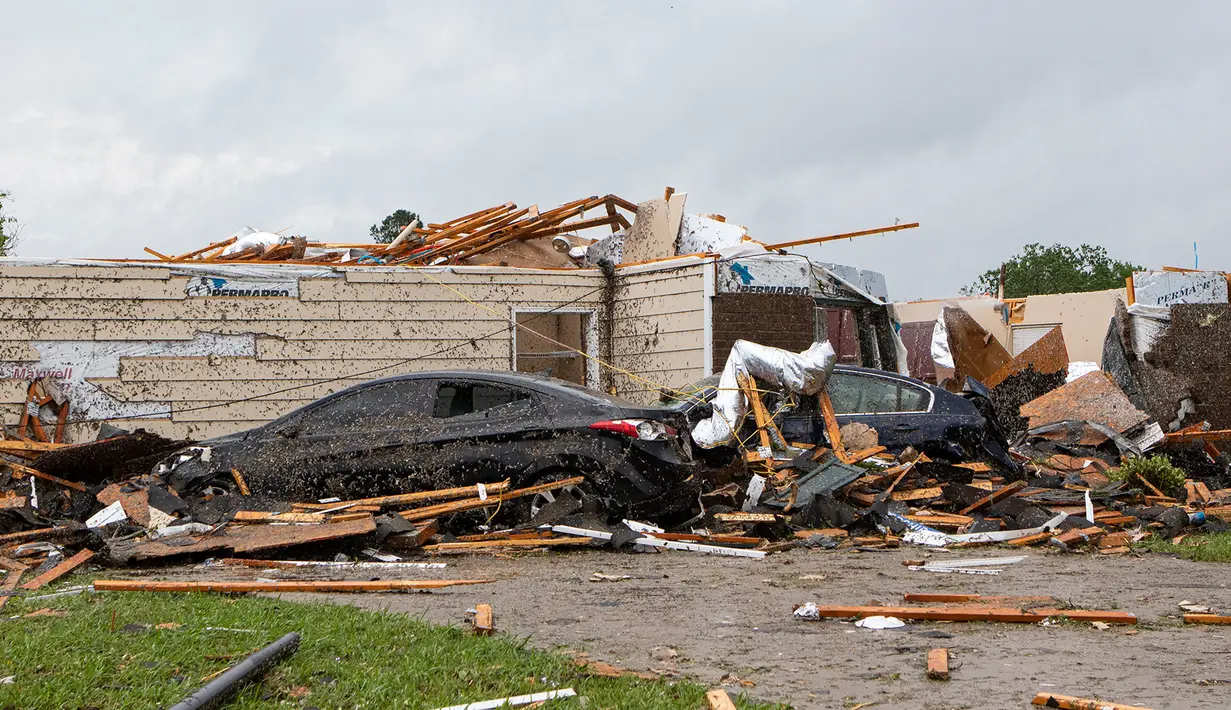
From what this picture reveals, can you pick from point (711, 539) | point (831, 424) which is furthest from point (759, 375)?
point (711, 539)

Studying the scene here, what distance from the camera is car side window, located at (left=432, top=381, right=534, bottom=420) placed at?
977cm

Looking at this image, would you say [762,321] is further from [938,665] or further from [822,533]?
[938,665]

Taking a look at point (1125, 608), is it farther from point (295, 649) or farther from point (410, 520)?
point (410, 520)

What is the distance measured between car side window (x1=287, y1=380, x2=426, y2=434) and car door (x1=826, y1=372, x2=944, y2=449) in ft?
15.5

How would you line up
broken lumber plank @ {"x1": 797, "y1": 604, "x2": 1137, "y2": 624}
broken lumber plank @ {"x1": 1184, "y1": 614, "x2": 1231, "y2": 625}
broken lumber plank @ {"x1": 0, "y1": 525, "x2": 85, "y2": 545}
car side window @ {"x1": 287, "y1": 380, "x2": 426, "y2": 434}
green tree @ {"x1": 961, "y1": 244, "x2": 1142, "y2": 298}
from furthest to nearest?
1. green tree @ {"x1": 961, "y1": 244, "x2": 1142, "y2": 298}
2. car side window @ {"x1": 287, "y1": 380, "x2": 426, "y2": 434}
3. broken lumber plank @ {"x1": 0, "y1": 525, "x2": 85, "y2": 545}
4. broken lumber plank @ {"x1": 1184, "y1": 614, "x2": 1231, "y2": 625}
5. broken lumber plank @ {"x1": 797, "y1": 604, "x2": 1137, "y2": 624}

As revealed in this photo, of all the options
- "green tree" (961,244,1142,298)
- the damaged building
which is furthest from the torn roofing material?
"green tree" (961,244,1142,298)

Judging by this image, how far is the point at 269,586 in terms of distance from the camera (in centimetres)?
696

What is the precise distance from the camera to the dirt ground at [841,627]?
4.68m

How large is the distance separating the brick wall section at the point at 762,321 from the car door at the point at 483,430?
5208mm

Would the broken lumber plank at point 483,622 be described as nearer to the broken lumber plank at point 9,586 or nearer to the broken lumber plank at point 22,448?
the broken lumber plank at point 9,586

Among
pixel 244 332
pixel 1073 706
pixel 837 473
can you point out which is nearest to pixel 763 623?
pixel 1073 706

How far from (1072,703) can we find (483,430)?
20.2 feet

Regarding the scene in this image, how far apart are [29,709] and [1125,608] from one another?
5.77m

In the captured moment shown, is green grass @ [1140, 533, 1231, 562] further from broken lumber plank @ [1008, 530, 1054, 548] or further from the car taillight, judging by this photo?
the car taillight
